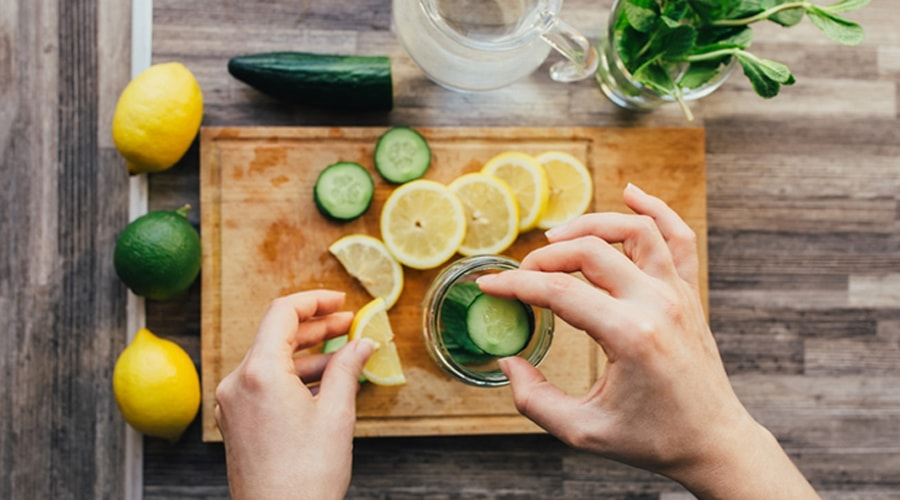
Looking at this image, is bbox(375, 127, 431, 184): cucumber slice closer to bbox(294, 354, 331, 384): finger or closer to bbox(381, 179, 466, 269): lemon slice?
bbox(381, 179, 466, 269): lemon slice

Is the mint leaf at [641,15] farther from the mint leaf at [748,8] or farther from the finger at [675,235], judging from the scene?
the finger at [675,235]

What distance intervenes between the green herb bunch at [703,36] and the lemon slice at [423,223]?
50cm

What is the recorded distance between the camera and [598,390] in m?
1.11

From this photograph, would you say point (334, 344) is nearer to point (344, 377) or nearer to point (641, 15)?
point (344, 377)

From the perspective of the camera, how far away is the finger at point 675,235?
1.28 meters

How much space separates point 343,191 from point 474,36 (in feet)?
1.46

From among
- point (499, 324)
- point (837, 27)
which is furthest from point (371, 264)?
point (837, 27)

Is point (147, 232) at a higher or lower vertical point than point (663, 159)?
lower

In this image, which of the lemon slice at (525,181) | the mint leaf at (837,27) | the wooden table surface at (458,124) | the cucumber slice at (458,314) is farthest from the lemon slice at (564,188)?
the mint leaf at (837,27)

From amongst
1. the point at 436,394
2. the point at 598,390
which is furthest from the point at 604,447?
the point at 436,394

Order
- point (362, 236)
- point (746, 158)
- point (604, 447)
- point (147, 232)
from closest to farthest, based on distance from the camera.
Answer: point (604, 447)
point (147, 232)
point (362, 236)
point (746, 158)

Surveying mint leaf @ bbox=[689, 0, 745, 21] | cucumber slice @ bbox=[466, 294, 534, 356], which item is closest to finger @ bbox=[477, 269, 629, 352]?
cucumber slice @ bbox=[466, 294, 534, 356]

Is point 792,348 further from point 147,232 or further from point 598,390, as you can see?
point 147,232

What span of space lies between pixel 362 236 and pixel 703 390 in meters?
0.79
